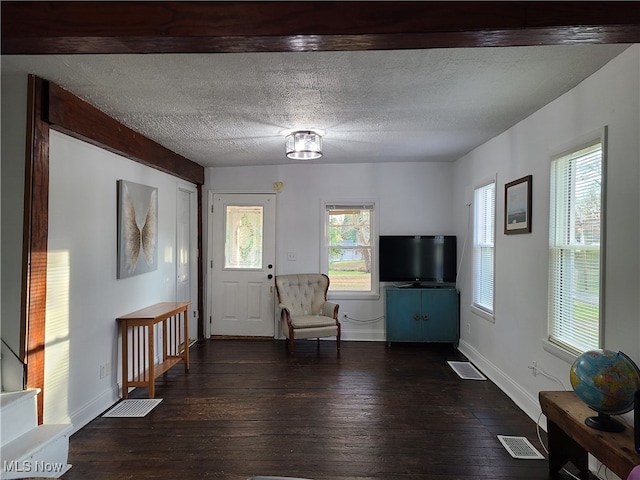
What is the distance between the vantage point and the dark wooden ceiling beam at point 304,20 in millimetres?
1471

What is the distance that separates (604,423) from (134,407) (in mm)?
3233

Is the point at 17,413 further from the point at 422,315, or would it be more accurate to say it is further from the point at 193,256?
the point at 422,315

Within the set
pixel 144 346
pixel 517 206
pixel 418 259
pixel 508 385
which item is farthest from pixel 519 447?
pixel 144 346

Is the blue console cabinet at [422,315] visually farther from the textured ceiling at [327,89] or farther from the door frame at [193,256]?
the door frame at [193,256]

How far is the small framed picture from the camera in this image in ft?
9.87

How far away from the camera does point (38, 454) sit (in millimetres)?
1989

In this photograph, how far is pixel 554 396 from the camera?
2.22 meters

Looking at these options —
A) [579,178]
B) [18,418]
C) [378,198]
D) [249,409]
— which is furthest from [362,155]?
[18,418]

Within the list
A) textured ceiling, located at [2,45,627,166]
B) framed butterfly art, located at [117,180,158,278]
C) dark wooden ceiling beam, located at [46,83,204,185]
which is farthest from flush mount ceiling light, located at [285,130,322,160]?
framed butterfly art, located at [117,180,158,278]

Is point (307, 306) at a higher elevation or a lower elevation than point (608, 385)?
lower

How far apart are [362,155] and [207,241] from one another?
8.04 ft

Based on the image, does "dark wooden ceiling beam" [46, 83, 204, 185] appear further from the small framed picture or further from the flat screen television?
the small framed picture

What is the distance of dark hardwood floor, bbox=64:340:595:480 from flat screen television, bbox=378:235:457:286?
118 centimetres

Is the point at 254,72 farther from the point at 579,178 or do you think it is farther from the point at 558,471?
the point at 558,471
